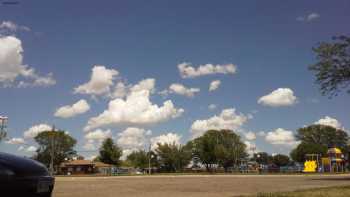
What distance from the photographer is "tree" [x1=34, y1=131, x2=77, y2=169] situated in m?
106

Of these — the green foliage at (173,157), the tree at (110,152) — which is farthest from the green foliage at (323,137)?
the tree at (110,152)

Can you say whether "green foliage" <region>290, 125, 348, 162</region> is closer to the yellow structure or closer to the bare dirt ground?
the yellow structure

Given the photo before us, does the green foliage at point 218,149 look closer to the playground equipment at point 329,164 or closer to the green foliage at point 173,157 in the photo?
the green foliage at point 173,157

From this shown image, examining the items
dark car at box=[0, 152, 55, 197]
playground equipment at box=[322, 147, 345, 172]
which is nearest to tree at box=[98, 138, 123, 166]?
playground equipment at box=[322, 147, 345, 172]

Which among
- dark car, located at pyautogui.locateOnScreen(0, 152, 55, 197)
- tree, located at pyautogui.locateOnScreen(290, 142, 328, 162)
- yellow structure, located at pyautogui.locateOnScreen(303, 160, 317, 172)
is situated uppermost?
dark car, located at pyautogui.locateOnScreen(0, 152, 55, 197)

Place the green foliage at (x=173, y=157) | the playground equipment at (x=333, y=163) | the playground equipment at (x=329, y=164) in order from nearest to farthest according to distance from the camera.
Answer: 1. the playground equipment at (x=329, y=164)
2. the playground equipment at (x=333, y=163)
3. the green foliage at (x=173, y=157)

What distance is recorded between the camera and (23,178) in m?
4.40

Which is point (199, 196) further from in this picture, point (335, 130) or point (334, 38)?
point (335, 130)

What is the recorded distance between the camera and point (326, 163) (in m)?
76.1

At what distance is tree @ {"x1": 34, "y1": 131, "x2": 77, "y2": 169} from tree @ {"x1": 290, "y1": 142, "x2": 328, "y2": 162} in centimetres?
6507

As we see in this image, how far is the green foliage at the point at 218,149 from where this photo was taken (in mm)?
90812

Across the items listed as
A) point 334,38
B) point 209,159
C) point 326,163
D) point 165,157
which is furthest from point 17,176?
point 165,157

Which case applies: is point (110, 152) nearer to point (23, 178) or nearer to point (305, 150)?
point (305, 150)

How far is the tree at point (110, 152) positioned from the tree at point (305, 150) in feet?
177
